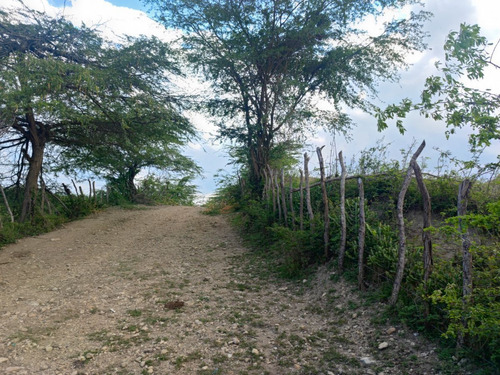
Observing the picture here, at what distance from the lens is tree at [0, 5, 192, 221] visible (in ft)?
26.8

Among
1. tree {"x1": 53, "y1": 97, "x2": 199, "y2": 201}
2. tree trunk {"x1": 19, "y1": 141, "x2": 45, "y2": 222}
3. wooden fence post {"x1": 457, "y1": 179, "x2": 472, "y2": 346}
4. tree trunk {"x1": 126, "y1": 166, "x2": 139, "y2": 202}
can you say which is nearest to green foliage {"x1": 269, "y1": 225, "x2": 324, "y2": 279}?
wooden fence post {"x1": 457, "y1": 179, "x2": 472, "y2": 346}

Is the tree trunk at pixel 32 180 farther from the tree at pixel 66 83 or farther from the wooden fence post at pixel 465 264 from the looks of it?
the wooden fence post at pixel 465 264

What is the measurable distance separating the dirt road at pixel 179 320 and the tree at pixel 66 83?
3.42 metres

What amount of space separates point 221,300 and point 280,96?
8.07 meters

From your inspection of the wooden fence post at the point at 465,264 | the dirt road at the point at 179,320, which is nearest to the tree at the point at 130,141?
the dirt road at the point at 179,320

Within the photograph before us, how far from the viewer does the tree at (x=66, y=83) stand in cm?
816

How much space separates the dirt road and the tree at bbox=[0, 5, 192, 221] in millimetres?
3422

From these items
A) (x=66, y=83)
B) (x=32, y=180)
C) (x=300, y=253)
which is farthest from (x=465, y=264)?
(x=32, y=180)

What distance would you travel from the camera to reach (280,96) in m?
12.3

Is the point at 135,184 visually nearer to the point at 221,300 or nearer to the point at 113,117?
the point at 113,117

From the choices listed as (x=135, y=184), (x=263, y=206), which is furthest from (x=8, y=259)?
(x=135, y=184)

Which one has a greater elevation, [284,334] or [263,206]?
[263,206]

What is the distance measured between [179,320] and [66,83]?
6.49 m

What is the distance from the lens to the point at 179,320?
511 cm
